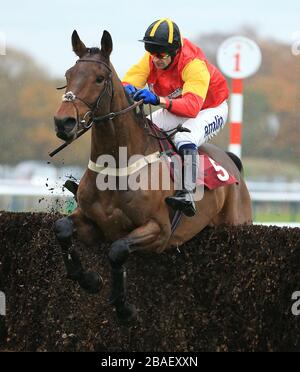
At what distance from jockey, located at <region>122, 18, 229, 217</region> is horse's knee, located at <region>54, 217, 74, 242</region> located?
0.62m

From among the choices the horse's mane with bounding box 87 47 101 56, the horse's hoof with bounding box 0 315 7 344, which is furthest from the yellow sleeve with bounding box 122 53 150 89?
the horse's hoof with bounding box 0 315 7 344

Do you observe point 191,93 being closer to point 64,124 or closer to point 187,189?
point 187,189

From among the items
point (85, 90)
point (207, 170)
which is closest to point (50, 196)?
point (207, 170)

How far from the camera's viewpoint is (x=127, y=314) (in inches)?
183

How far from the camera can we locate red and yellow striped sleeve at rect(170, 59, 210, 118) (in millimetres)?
4879

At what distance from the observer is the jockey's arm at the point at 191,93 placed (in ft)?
15.9

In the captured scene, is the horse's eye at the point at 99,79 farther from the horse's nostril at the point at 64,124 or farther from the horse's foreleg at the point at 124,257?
the horse's foreleg at the point at 124,257

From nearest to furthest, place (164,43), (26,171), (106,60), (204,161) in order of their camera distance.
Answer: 1. (106,60)
2. (164,43)
3. (204,161)
4. (26,171)

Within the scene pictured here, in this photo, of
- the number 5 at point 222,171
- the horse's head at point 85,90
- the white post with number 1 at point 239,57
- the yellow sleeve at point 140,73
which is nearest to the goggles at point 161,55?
the yellow sleeve at point 140,73

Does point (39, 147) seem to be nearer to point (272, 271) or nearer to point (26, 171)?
point (26, 171)

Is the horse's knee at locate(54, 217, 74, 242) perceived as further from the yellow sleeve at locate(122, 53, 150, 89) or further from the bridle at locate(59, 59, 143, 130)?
the yellow sleeve at locate(122, 53, 150, 89)

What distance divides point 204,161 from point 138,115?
2.29 feet

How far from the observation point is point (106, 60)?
4414 mm
